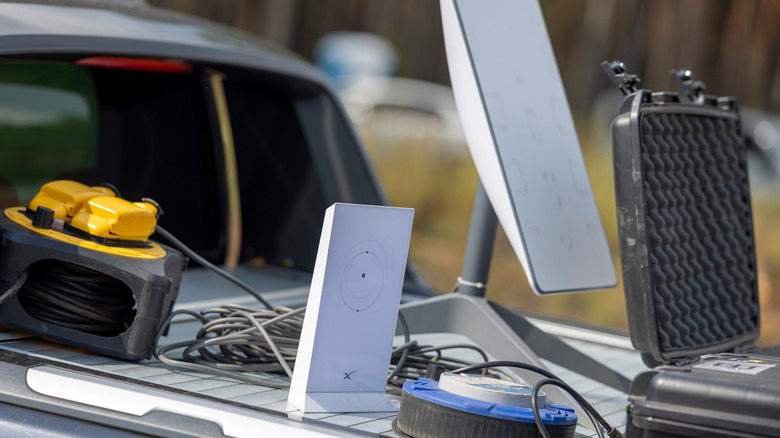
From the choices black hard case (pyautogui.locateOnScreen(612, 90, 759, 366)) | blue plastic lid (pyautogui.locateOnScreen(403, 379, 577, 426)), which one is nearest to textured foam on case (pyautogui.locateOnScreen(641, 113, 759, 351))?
black hard case (pyautogui.locateOnScreen(612, 90, 759, 366))

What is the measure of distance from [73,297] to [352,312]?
1.64 ft

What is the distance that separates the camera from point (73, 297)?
1.52 metres

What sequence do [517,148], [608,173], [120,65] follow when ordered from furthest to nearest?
1. [608,173]
2. [120,65]
3. [517,148]

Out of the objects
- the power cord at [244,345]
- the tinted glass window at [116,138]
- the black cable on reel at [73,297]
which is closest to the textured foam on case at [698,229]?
the power cord at [244,345]

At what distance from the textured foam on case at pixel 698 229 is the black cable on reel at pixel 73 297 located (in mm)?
893

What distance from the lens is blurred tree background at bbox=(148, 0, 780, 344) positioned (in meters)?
6.96

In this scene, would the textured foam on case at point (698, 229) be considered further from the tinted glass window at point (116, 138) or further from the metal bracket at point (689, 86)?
the tinted glass window at point (116, 138)

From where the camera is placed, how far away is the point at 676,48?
898 centimetres

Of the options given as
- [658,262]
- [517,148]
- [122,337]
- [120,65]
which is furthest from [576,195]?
[120,65]

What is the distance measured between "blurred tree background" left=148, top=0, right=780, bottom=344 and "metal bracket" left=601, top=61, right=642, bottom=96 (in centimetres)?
477

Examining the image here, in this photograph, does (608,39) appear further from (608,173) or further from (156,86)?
(156,86)

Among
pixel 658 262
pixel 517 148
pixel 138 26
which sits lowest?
pixel 658 262

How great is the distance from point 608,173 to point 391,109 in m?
3.09

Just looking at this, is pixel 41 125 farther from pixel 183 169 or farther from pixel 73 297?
pixel 73 297
